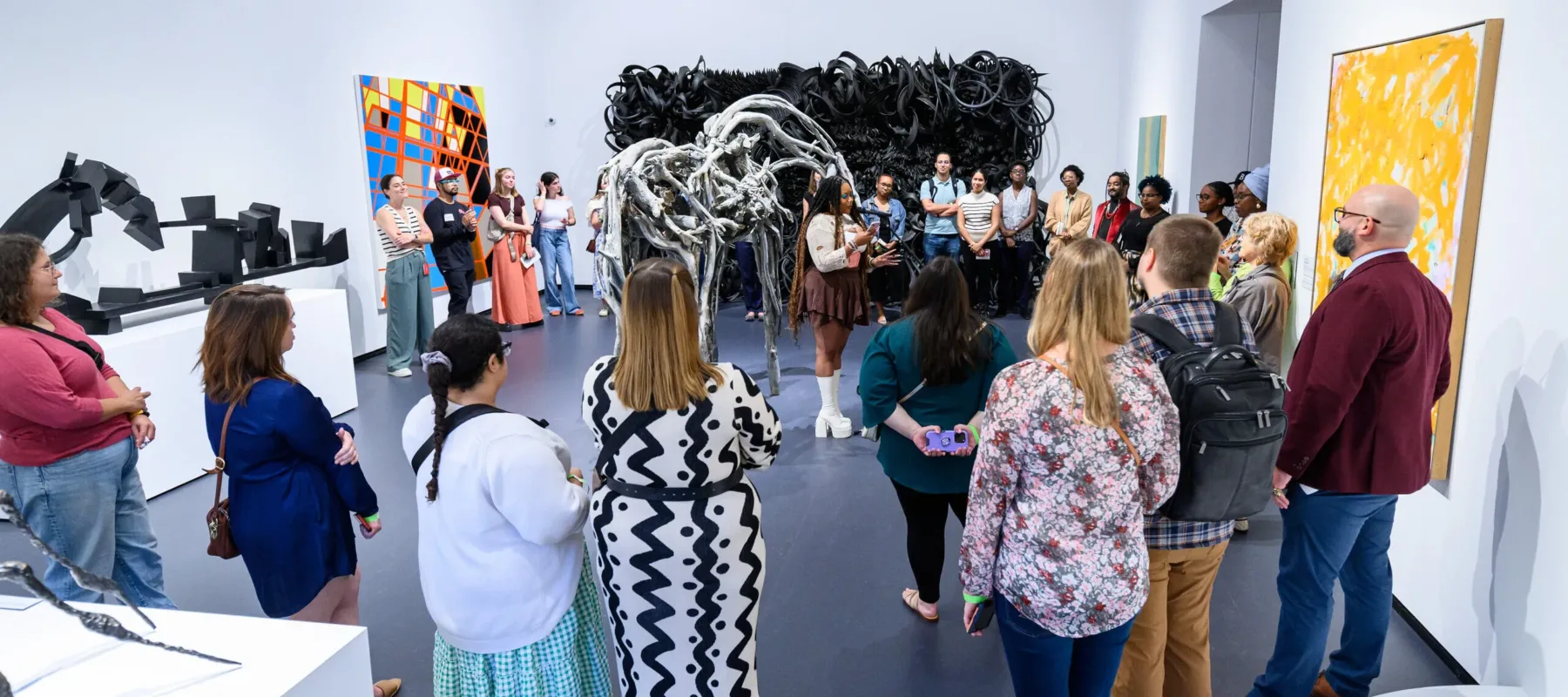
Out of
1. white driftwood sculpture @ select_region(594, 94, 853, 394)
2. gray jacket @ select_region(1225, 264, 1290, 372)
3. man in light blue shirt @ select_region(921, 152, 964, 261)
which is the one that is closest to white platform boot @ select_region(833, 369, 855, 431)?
white driftwood sculpture @ select_region(594, 94, 853, 394)

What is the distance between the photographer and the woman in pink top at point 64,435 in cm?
274

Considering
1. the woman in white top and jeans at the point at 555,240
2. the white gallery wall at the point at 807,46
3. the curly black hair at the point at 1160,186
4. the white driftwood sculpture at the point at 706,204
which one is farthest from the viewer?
the white gallery wall at the point at 807,46

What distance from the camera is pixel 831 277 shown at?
506cm

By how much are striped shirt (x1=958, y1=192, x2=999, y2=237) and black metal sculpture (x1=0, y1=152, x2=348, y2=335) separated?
5.80 metres

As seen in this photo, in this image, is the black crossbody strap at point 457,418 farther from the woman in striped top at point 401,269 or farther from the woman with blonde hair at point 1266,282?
the woman in striped top at point 401,269

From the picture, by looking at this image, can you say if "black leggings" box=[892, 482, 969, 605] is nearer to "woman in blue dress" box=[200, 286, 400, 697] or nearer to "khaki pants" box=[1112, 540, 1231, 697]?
"khaki pants" box=[1112, 540, 1231, 697]

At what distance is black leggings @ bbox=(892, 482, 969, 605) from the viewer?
3.08m

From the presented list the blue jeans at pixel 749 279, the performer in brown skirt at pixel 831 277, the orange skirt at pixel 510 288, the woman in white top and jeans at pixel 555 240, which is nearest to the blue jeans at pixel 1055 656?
the performer in brown skirt at pixel 831 277

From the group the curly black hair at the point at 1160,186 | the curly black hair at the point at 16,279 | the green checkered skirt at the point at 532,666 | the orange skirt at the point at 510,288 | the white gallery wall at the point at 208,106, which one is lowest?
the green checkered skirt at the point at 532,666

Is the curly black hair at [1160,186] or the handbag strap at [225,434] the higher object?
the curly black hair at [1160,186]

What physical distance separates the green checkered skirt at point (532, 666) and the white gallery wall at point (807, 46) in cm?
823

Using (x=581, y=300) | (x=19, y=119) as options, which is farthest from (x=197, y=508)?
(x=581, y=300)

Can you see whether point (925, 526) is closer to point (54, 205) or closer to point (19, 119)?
point (54, 205)

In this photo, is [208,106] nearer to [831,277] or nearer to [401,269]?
[401,269]
